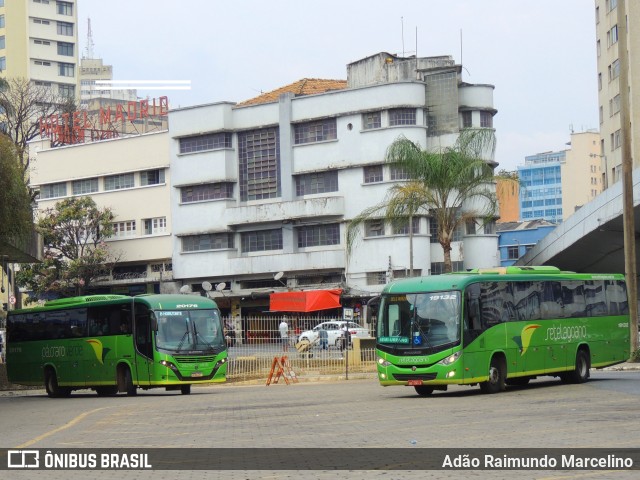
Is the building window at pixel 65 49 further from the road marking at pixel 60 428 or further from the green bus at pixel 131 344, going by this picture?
the road marking at pixel 60 428

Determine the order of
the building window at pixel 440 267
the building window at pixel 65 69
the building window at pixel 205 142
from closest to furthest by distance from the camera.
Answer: the building window at pixel 440 267 → the building window at pixel 205 142 → the building window at pixel 65 69

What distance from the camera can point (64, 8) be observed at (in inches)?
5084

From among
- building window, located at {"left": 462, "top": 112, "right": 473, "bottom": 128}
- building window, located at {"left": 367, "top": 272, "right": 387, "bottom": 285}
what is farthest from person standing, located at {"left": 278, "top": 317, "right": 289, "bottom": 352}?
building window, located at {"left": 462, "top": 112, "right": 473, "bottom": 128}

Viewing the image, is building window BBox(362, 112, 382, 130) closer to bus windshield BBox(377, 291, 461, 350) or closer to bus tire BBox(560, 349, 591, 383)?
bus tire BBox(560, 349, 591, 383)

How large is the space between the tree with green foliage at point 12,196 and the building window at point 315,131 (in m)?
45.7

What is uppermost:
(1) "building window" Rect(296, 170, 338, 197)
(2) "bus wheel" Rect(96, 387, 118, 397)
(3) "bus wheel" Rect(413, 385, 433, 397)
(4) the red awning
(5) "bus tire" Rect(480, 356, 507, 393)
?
(1) "building window" Rect(296, 170, 338, 197)

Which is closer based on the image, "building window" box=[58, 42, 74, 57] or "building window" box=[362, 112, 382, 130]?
"building window" box=[362, 112, 382, 130]

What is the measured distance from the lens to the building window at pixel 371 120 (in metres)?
77.5

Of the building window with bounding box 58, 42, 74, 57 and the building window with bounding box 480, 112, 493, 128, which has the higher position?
the building window with bounding box 58, 42, 74, 57

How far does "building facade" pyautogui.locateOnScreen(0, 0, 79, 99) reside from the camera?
124312mm

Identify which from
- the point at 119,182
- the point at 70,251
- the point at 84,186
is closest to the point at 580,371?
the point at 70,251

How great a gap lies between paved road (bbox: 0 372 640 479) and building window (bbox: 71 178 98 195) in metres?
60.2

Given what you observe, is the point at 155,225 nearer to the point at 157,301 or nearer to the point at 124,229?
the point at 124,229

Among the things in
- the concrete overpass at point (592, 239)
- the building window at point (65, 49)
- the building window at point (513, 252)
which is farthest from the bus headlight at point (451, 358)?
the building window at point (65, 49)
